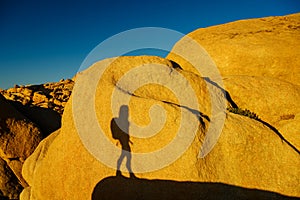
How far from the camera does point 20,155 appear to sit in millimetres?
13477

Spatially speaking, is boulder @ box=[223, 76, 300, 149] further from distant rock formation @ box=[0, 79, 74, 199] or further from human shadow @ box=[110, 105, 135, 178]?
distant rock formation @ box=[0, 79, 74, 199]

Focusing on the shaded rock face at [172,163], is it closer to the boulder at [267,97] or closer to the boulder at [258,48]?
the boulder at [267,97]

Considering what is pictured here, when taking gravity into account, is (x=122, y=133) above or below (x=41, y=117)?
above

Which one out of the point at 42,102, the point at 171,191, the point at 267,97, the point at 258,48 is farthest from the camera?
the point at 42,102

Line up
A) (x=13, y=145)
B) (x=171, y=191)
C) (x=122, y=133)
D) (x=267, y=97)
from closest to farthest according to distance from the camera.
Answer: (x=171, y=191), (x=122, y=133), (x=267, y=97), (x=13, y=145)

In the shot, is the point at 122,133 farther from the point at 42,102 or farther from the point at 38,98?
the point at 38,98

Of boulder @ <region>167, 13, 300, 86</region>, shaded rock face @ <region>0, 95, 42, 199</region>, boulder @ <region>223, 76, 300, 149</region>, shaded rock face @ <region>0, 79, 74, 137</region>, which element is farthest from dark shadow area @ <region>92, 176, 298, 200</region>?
shaded rock face @ <region>0, 79, 74, 137</region>

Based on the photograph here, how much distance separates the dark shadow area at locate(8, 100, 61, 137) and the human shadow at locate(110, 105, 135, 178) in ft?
27.9

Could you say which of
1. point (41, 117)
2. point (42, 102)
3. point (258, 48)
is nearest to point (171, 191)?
point (258, 48)

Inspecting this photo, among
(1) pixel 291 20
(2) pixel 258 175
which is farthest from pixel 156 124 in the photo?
(1) pixel 291 20

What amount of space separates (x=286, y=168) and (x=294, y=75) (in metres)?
7.37

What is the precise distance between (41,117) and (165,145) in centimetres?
1145

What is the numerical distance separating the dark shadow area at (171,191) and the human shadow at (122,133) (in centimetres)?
44

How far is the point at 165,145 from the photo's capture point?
24.0ft
